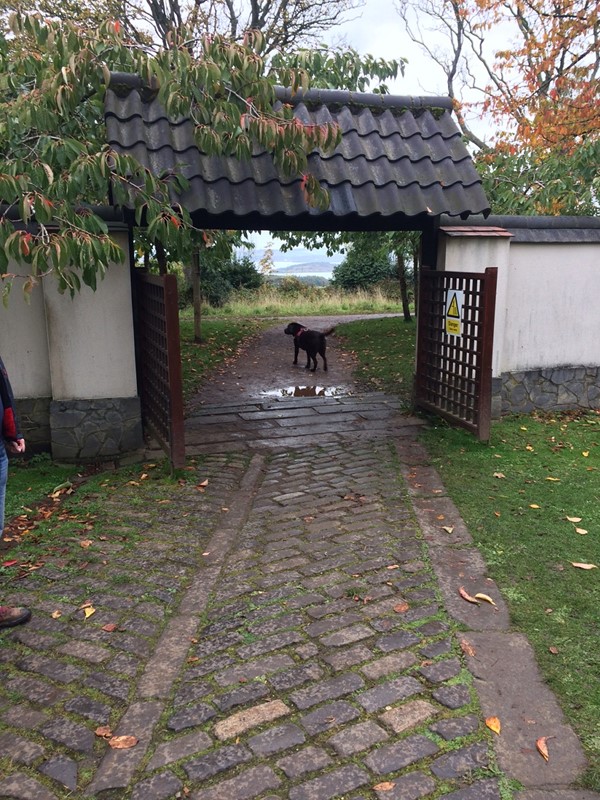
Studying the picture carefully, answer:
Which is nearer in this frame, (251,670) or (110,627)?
(251,670)

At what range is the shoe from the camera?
3.56m

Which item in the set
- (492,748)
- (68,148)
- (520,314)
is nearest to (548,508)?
(492,748)

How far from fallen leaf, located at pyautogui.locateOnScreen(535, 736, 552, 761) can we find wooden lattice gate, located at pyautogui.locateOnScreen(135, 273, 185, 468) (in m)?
3.69

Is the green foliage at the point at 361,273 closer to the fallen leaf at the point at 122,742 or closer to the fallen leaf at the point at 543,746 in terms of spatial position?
the fallen leaf at the point at 543,746

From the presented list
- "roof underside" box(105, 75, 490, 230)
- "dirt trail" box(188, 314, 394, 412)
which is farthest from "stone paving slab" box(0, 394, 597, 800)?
"dirt trail" box(188, 314, 394, 412)

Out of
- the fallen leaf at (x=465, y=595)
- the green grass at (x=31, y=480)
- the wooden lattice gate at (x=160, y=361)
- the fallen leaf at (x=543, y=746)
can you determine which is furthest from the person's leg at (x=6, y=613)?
the fallen leaf at (x=543, y=746)

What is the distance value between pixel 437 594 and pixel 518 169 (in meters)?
9.19

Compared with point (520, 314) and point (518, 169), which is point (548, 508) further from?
point (518, 169)

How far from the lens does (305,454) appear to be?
21.9 feet

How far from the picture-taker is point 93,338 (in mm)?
6266

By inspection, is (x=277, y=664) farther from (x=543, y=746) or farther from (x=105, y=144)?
(x=105, y=144)

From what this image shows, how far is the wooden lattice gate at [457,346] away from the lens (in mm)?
6305

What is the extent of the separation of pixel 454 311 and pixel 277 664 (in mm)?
4590

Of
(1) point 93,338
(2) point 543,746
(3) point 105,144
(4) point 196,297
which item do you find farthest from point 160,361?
(4) point 196,297
